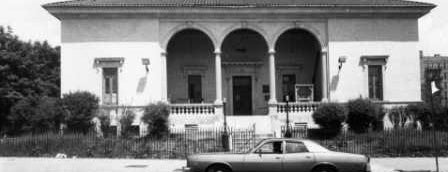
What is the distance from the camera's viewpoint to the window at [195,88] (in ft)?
110

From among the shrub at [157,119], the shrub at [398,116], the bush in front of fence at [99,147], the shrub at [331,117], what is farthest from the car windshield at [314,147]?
the shrub at [398,116]

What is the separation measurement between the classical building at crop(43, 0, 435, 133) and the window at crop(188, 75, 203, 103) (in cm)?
121

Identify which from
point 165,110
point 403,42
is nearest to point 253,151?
point 165,110

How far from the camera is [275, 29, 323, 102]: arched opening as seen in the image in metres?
34.0

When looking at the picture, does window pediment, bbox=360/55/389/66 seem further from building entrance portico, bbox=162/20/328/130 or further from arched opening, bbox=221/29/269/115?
arched opening, bbox=221/29/269/115

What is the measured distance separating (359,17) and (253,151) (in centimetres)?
1813

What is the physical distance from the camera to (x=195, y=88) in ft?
110

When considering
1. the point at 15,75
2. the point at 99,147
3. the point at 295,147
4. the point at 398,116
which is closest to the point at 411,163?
the point at 295,147

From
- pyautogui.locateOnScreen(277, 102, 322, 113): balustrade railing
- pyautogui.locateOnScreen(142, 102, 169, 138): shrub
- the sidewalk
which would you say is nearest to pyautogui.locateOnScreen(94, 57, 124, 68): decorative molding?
pyautogui.locateOnScreen(142, 102, 169, 138): shrub

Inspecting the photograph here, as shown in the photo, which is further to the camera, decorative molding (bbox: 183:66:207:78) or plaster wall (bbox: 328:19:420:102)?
decorative molding (bbox: 183:66:207:78)

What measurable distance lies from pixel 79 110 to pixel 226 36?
30.2ft

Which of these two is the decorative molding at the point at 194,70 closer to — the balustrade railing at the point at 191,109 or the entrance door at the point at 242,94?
the entrance door at the point at 242,94

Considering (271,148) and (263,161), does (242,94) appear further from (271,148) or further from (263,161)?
(263,161)

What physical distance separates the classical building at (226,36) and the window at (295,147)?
14.2 metres
